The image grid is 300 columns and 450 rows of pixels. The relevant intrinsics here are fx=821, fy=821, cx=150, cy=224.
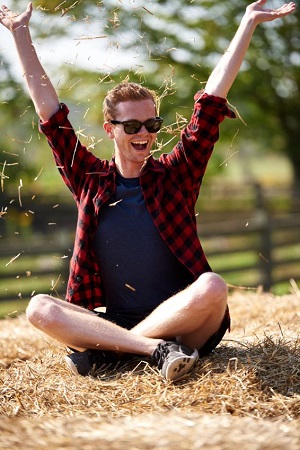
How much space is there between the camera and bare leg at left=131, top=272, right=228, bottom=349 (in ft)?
11.3

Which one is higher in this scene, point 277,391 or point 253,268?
point 277,391

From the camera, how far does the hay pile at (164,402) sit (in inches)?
96.3

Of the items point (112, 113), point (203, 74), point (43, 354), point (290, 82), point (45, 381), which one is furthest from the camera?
point (290, 82)

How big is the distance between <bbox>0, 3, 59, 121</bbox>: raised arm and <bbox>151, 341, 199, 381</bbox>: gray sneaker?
4.11 ft

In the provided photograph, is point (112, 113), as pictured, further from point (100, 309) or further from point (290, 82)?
point (290, 82)

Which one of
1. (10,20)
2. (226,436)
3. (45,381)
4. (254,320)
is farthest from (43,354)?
(226,436)

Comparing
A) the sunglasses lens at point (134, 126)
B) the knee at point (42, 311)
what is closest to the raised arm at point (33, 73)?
the sunglasses lens at point (134, 126)

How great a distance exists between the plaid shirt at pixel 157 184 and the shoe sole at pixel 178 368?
496mm

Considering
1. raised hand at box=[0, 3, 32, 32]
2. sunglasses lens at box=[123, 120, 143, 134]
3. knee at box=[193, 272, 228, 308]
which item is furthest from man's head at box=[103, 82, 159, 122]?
knee at box=[193, 272, 228, 308]

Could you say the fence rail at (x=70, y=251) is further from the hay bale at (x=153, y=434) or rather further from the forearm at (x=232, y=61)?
the hay bale at (x=153, y=434)

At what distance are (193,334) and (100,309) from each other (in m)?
0.69

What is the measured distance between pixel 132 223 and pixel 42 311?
1.88ft

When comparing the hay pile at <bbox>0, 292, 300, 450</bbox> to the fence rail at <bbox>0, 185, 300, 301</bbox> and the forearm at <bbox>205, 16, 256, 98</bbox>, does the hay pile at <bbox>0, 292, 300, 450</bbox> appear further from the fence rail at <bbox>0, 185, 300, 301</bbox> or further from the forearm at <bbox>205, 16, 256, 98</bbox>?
the fence rail at <bbox>0, 185, 300, 301</bbox>

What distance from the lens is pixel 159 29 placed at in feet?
43.1
